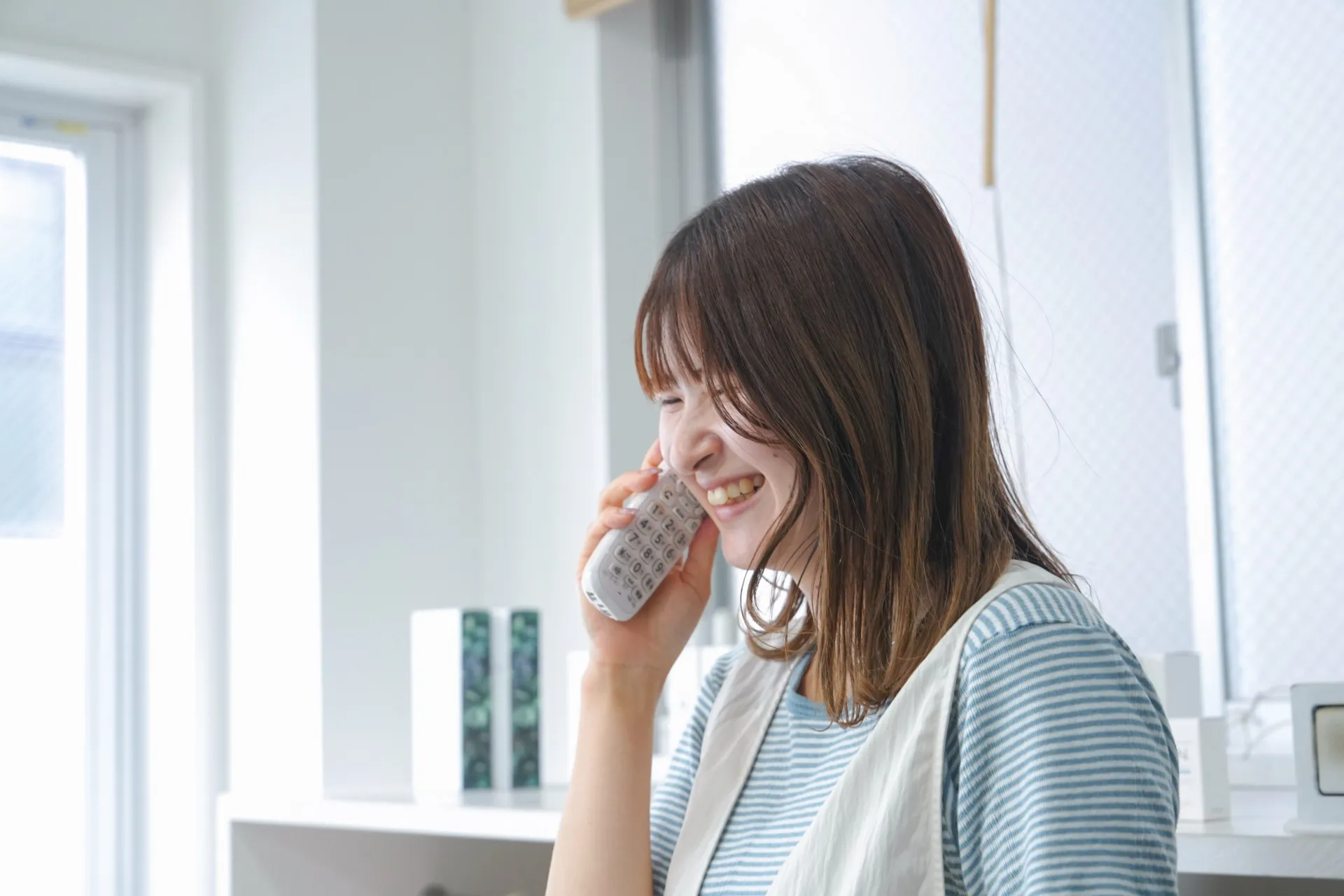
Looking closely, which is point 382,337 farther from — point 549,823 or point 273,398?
point 549,823

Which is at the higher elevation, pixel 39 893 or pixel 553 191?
pixel 553 191

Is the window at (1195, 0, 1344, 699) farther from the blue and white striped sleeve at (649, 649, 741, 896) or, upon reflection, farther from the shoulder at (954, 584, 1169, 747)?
the shoulder at (954, 584, 1169, 747)

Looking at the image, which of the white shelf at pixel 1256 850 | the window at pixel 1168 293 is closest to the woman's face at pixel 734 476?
the white shelf at pixel 1256 850

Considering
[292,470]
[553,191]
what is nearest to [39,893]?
[292,470]

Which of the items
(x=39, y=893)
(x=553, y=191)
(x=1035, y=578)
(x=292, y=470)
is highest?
(x=553, y=191)

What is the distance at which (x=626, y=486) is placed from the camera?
112cm

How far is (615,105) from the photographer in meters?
Answer: 2.12

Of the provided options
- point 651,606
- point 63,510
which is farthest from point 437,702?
point 63,510

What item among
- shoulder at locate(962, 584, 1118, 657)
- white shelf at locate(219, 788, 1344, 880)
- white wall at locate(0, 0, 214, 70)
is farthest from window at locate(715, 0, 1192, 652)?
white wall at locate(0, 0, 214, 70)

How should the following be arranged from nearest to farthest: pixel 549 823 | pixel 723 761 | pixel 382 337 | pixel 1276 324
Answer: pixel 723 761 → pixel 549 823 → pixel 1276 324 → pixel 382 337

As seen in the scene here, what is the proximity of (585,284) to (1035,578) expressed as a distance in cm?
141

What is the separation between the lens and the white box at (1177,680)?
A: 1228 millimetres

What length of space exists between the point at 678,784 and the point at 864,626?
252 mm

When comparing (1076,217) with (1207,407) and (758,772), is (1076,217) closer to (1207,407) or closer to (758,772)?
(1207,407)
